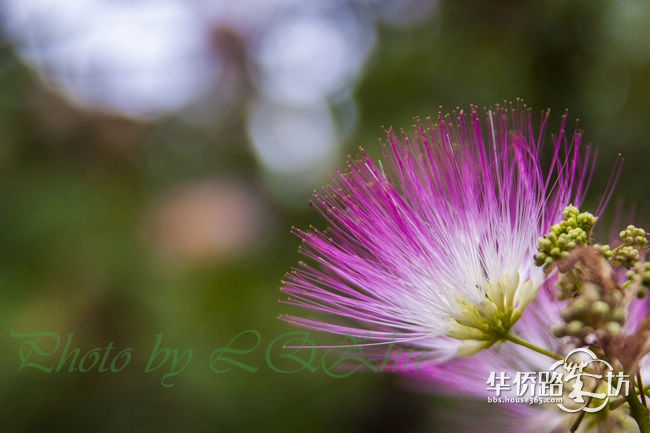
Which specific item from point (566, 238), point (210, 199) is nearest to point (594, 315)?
point (566, 238)

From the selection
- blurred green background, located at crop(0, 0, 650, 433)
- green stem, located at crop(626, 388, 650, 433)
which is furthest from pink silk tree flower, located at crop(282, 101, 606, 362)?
blurred green background, located at crop(0, 0, 650, 433)

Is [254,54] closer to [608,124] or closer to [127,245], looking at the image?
[127,245]

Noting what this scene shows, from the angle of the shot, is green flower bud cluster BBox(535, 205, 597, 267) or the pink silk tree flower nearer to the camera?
green flower bud cluster BBox(535, 205, 597, 267)

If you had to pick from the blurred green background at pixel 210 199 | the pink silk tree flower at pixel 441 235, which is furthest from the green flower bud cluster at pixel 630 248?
the blurred green background at pixel 210 199

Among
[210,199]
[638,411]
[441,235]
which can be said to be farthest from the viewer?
[210,199]

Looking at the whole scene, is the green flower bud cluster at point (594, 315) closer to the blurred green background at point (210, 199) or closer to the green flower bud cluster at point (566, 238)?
the green flower bud cluster at point (566, 238)

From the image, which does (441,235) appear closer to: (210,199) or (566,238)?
(566,238)

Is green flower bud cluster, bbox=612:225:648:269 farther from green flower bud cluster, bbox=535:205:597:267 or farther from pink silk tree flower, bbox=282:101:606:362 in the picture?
pink silk tree flower, bbox=282:101:606:362
